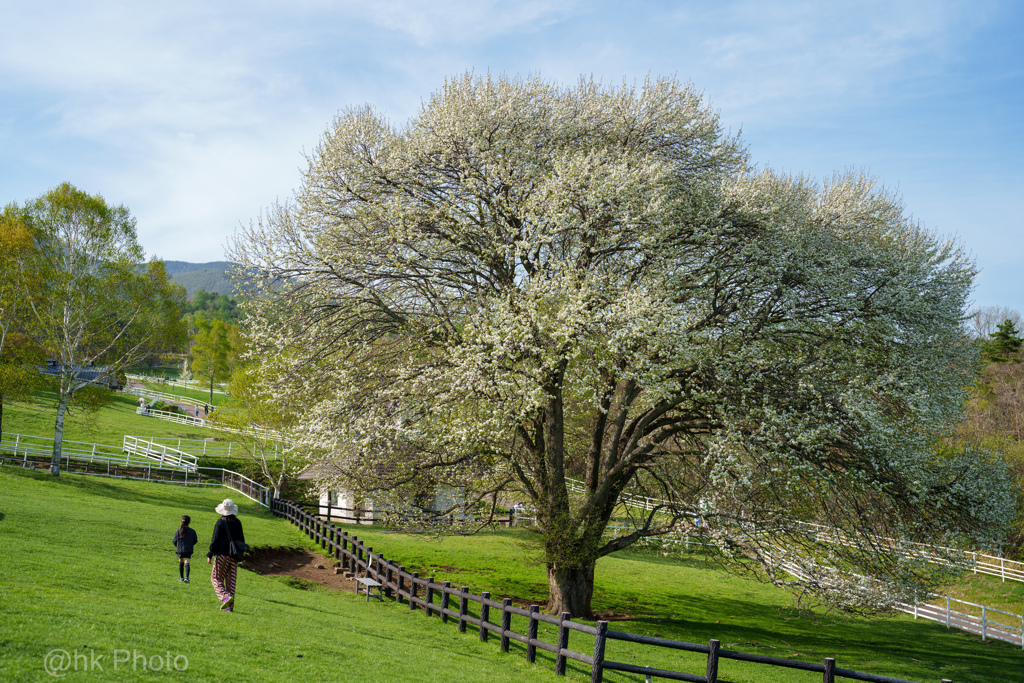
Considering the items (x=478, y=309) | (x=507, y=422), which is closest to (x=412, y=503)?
(x=507, y=422)

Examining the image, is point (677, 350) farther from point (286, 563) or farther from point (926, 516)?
point (286, 563)

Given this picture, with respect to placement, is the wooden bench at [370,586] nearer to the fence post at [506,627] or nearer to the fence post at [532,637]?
the fence post at [506,627]

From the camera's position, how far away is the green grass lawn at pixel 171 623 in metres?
7.86

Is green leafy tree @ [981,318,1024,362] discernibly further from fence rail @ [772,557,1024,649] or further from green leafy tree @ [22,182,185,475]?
green leafy tree @ [22,182,185,475]

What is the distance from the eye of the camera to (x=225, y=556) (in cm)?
1174

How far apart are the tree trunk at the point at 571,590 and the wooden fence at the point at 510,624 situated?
2.40ft

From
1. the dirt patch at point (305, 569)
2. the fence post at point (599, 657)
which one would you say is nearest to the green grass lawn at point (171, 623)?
the fence post at point (599, 657)

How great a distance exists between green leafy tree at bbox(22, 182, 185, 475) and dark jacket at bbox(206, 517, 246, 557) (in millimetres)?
25412

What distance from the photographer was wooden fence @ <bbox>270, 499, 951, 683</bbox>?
10633mm

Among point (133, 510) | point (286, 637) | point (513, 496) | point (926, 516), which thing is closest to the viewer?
point (286, 637)

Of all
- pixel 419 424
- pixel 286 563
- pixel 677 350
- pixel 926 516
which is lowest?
pixel 286 563

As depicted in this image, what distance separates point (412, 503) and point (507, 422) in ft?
16.7

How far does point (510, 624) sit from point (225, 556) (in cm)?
616

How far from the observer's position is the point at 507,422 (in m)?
15.6
